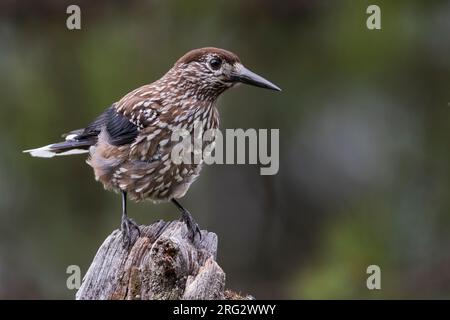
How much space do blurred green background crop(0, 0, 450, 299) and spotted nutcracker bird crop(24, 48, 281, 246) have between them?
2301mm

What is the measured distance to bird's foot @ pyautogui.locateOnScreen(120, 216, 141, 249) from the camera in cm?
521

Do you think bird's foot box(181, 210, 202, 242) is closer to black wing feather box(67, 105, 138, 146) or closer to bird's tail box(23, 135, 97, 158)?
black wing feather box(67, 105, 138, 146)

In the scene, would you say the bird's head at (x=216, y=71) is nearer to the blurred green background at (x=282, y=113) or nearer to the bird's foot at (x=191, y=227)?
the bird's foot at (x=191, y=227)

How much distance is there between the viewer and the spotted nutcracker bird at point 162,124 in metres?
5.87

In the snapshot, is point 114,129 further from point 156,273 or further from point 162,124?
point 156,273

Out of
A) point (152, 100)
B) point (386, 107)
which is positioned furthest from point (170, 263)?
point (386, 107)

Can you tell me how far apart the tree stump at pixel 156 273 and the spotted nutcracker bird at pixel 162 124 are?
0.78m

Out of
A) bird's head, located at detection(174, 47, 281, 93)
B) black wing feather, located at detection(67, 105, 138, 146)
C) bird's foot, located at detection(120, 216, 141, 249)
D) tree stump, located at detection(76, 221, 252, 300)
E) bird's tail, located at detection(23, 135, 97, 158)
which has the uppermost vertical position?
bird's head, located at detection(174, 47, 281, 93)

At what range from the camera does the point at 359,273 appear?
8539 millimetres

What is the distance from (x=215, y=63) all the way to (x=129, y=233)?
1.39 meters

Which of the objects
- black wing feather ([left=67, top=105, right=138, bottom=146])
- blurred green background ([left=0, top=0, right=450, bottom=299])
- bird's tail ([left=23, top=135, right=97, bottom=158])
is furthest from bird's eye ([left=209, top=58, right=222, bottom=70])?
blurred green background ([left=0, top=0, right=450, bottom=299])

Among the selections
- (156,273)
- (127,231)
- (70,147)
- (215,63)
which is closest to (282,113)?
(215,63)

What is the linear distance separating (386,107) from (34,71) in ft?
11.6

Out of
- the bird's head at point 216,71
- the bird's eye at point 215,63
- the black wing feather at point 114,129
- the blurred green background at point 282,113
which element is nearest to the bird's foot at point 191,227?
the black wing feather at point 114,129
